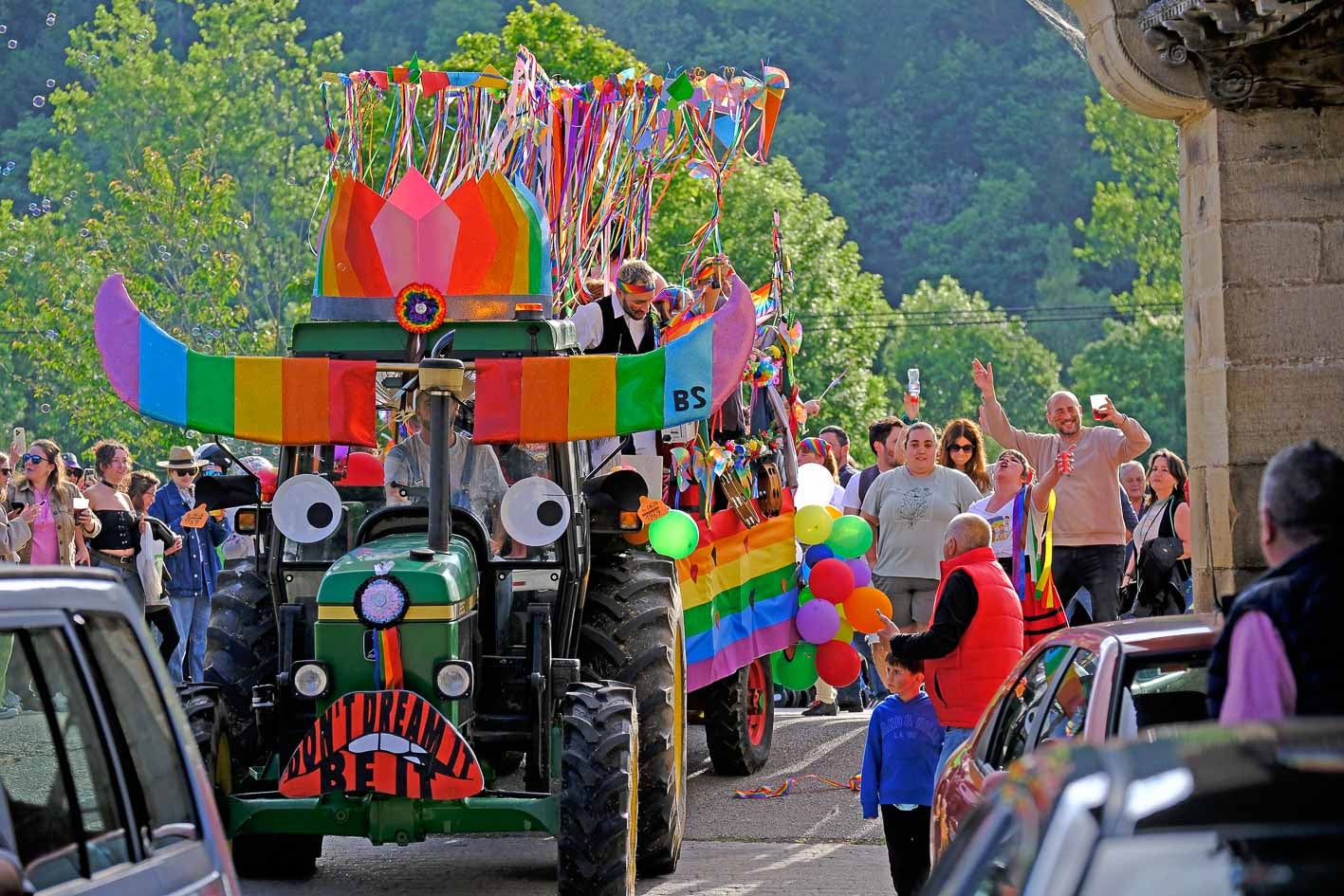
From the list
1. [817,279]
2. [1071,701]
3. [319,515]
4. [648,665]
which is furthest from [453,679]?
[817,279]

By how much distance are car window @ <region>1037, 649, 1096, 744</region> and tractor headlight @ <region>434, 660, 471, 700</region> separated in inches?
87.5

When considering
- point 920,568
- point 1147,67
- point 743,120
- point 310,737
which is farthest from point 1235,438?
point 743,120

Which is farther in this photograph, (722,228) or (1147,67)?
(722,228)

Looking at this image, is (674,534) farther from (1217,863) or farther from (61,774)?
(1217,863)

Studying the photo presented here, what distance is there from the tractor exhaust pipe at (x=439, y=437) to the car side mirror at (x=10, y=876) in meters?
4.00

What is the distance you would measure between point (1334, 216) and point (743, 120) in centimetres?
539

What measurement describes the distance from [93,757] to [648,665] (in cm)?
462

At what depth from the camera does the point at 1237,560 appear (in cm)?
848

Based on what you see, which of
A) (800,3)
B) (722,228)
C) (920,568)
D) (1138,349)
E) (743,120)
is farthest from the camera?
(800,3)

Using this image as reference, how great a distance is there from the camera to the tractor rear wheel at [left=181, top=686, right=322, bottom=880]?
281 inches

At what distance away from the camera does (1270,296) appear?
8.45 meters

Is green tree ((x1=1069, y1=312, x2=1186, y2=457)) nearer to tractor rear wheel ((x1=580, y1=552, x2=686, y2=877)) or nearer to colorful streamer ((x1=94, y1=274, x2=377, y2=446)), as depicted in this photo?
tractor rear wheel ((x1=580, y1=552, x2=686, y2=877))

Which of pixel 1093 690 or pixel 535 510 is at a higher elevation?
pixel 535 510

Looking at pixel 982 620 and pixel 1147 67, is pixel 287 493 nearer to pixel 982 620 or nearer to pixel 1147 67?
pixel 982 620
